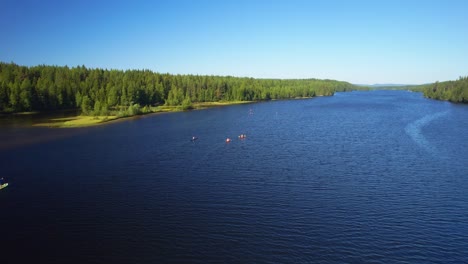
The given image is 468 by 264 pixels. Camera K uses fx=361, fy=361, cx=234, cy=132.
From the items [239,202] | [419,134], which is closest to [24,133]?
[239,202]

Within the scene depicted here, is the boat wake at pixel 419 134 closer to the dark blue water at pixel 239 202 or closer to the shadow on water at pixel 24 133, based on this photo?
the dark blue water at pixel 239 202

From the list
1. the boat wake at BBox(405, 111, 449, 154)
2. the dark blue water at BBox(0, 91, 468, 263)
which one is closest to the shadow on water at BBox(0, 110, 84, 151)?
the dark blue water at BBox(0, 91, 468, 263)

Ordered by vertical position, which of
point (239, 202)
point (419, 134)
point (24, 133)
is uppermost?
point (419, 134)

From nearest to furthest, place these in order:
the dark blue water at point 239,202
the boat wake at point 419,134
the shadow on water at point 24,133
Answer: the dark blue water at point 239,202
the boat wake at point 419,134
the shadow on water at point 24,133

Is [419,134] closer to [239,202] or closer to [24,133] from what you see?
[239,202]

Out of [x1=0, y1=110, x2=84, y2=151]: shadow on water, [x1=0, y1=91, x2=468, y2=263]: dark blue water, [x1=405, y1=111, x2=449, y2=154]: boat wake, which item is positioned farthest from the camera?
[x1=0, y1=110, x2=84, y2=151]: shadow on water

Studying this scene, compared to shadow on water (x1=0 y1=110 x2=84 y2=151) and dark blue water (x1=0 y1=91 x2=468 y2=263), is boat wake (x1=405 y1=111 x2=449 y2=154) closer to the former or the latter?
dark blue water (x1=0 y1=91 x2=468 y2=263)

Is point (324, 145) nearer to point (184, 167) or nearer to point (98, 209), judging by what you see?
point (184, 167)

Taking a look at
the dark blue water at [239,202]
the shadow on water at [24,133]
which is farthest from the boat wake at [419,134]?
the shadow on water at [24,133]

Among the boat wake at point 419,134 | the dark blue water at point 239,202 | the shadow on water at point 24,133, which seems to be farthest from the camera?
the shadow on water at point 24,133

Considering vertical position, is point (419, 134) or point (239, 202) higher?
point (419, 134)
